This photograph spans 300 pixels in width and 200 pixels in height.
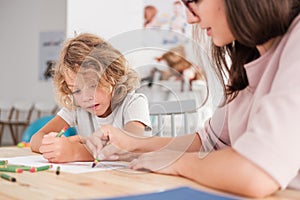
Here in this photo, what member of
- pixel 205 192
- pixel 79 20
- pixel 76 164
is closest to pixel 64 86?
pixel 76 164

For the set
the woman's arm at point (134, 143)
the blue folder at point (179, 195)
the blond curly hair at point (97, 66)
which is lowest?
the woman's arm at point (134, 143)

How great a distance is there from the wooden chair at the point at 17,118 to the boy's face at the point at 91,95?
481cm

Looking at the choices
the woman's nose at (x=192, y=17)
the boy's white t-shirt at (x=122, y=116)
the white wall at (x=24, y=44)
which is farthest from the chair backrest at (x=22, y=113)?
the woman's nose at (x=192, y=17)

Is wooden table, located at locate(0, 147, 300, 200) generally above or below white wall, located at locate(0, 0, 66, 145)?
above

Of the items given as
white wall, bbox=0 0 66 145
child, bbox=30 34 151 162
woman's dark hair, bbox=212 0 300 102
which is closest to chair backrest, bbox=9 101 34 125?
white wall, bbox=0 0 66 145

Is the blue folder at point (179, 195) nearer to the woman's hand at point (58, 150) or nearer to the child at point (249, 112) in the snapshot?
the child at point (249, 112)

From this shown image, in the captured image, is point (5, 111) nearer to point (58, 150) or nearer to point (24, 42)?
point (24, 42)

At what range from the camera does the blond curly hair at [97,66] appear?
3.50ft

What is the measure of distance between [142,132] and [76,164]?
22 cm

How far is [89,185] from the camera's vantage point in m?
0.73

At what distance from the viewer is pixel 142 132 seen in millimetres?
1144

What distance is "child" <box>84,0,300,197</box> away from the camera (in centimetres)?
62

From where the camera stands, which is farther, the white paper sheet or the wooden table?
the white paper sheet

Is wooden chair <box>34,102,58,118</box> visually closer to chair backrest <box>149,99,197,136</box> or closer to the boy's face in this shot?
the boy's face
